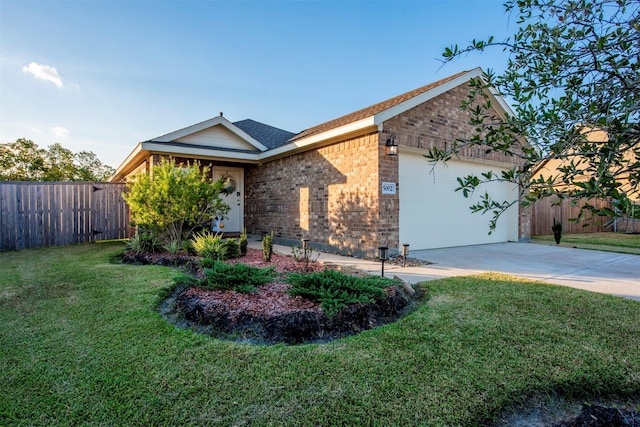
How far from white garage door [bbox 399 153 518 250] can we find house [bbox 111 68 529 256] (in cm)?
3

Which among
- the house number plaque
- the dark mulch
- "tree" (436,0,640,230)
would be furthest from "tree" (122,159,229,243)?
"tree" (436,0,640,230)

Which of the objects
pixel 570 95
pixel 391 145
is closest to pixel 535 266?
pixel 391 145

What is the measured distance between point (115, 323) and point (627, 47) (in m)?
4.45

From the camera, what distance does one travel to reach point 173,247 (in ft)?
23.7

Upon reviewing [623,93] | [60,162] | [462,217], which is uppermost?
[60,162]

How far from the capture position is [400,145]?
7.62 metres

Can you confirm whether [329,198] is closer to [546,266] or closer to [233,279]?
[233,279]

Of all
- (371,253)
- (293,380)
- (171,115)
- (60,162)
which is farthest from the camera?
(60,162)

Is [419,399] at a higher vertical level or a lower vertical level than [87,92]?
lower

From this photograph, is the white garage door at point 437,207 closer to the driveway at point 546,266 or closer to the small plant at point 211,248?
the driveway at point 546,266

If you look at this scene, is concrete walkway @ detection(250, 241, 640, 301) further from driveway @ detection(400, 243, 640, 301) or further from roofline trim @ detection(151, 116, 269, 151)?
roofline trim @ detection(151, 116, 269, 151)

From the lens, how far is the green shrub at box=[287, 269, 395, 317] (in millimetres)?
3402

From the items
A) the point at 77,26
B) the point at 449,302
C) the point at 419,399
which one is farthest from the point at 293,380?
the point at 77,26

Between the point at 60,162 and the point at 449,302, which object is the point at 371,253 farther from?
the point at 60,162
